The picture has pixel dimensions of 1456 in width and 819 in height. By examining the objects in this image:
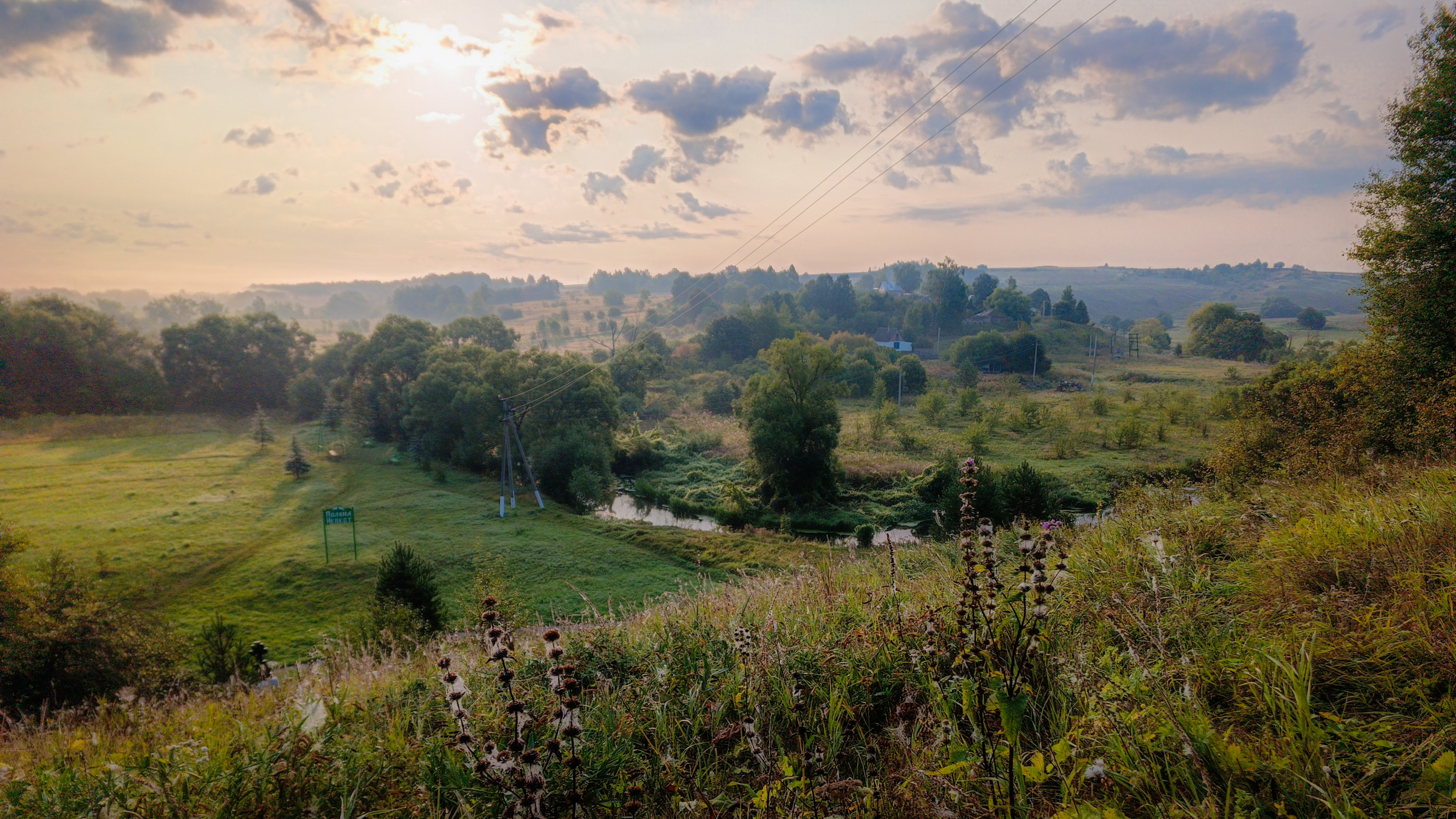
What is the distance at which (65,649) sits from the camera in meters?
10.2

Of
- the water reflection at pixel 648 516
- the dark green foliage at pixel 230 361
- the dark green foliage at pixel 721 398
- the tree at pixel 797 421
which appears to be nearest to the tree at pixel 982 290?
the dark green foliage at pixel 721 398

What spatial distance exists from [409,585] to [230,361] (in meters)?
64.2

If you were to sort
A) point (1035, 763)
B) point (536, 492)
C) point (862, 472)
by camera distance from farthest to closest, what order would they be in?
point (862, 472)
point (536, 492)
point (1035, 763)

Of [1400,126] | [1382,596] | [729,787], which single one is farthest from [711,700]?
[1400,126]

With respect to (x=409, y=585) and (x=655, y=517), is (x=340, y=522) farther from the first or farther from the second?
(x=655, y=517)

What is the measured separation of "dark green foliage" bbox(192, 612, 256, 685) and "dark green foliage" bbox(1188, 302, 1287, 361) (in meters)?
93.7

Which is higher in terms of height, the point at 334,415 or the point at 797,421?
the point at 797,421

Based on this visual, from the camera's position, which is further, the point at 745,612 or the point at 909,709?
the point at 745,612

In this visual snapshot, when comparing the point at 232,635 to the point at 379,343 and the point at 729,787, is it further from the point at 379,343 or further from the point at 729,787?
the point at 379,343

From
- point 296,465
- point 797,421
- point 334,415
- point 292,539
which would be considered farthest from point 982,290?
point 292,539

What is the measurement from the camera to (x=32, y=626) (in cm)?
1016

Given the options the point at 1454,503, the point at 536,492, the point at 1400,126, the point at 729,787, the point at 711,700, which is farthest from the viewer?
the point at 536,492

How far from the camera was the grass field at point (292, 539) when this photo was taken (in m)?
20.5

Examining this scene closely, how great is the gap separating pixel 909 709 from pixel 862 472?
32541mm
